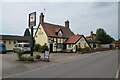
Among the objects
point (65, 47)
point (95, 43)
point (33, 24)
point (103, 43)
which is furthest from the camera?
point (103, 43)

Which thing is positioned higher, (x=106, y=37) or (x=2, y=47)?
(x=106, y=37)

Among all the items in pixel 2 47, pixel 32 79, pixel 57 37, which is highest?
pixel 57 37

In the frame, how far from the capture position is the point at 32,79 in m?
7.71

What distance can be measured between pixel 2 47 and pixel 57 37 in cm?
1456

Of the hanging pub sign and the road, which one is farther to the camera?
the hanging pub sign

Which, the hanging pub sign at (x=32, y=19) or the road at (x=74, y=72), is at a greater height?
the hanging pub sign at (x=32, y=19)

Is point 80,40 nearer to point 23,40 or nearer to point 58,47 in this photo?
point 58,47

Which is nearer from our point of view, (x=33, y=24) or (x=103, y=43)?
(x=33, y=24)

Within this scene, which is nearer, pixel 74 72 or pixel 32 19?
pixel 74 72

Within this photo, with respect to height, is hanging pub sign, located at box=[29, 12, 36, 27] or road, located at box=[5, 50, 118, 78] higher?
hanging pub sign, located at box=[29, 12, 36, 27]

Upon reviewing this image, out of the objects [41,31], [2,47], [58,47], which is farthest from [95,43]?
[2,47]

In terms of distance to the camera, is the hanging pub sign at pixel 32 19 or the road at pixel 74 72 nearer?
the road at pixel 74 72

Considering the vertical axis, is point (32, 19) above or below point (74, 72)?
above

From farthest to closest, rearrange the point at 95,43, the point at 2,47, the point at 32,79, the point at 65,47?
the point at 95,43
the point at 65,47
the point at 2,47
the point at 32,79
